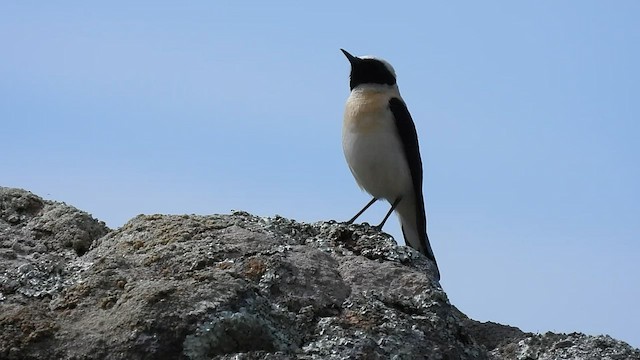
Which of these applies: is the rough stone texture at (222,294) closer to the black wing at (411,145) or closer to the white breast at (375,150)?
the white breast at (375,150)

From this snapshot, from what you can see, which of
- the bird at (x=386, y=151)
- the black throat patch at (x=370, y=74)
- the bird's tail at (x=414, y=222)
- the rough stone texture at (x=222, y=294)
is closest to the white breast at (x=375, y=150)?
the bird at (x=386, y=151)

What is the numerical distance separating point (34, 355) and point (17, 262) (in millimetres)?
746

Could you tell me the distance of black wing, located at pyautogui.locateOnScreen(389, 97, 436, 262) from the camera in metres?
9.94

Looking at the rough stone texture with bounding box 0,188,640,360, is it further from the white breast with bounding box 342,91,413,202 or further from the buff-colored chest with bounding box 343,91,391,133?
the buff-colored chest with bounding box 343,91,391,133

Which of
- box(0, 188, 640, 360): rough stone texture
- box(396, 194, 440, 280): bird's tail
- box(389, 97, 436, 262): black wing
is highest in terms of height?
box(389, 97, 436, 262): black wing

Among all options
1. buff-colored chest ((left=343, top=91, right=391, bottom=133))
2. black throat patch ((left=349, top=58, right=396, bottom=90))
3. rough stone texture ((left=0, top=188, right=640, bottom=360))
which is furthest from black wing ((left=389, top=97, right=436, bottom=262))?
rough stone texture ((left=0, top=188, right=640, bottom=360))

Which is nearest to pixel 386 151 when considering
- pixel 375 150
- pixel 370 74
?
pixel 375 150

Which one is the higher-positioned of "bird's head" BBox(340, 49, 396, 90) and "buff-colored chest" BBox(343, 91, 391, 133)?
"bird's head" BBox(340, 49, 396, 90)

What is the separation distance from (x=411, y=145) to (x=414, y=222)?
97 cm

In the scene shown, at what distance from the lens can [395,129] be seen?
32.3 ft

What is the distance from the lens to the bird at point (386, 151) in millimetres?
9656

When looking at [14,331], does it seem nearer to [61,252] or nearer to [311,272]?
[61,252]

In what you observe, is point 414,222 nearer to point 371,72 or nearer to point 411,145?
point 411,145

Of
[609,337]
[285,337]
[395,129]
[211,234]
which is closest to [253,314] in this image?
[285,337]
